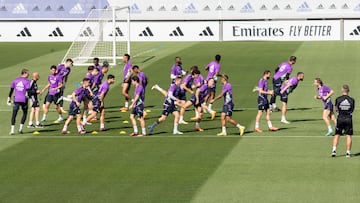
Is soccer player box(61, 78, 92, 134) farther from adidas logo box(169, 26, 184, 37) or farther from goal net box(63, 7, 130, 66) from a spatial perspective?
adidas logo box(169, 26, 184, 37)

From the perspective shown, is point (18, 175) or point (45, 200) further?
point (18, 175)

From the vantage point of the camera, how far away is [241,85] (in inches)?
1885

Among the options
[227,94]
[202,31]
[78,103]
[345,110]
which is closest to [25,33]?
[202,31]

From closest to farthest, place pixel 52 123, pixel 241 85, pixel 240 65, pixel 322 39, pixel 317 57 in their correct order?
pixel 52 123 → pixel 241 85 → pixel 240 65 → pixel 317 57 → pixel 322 39

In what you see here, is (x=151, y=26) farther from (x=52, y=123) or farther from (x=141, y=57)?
(x=52, y=123)

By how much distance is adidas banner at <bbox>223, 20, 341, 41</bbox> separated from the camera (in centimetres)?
7294

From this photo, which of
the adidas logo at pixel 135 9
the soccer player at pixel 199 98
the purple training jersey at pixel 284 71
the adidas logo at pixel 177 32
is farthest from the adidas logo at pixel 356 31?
the soccer player at pixel 199 98

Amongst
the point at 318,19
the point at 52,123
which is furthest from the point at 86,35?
the point at 52,123

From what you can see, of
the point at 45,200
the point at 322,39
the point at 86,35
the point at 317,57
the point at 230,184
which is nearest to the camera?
the point at 45,200

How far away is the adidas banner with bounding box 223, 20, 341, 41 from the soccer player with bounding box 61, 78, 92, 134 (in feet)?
131

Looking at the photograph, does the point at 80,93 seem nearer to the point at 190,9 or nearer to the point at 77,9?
the point at 77,9

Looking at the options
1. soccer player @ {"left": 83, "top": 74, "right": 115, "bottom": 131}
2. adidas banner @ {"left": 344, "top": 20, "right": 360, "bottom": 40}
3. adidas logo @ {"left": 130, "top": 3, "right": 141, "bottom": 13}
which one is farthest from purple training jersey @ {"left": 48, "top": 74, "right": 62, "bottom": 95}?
adidas logo @ {"left": 130, "top": 3, "right": 141, "bottom": 13}

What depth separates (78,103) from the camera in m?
33.3

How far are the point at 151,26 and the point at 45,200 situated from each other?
52.7 meters
